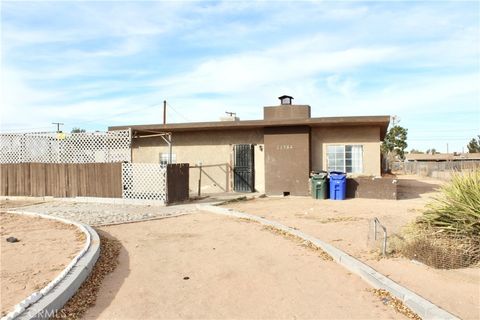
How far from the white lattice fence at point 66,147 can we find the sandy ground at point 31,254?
472cm

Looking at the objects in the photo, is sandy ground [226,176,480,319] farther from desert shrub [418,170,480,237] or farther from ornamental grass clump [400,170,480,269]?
desert shrub [418,170,480,237]

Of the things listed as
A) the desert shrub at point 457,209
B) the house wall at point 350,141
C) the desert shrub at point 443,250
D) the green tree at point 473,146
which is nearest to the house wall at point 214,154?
the house wall at point 350,141

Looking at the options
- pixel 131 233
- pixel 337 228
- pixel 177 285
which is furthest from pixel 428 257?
pixel 131 233

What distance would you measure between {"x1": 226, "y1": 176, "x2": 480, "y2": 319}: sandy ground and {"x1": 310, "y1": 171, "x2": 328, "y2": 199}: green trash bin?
15.5 inches

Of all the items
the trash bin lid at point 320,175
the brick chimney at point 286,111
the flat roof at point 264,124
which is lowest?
the trash bin lid at point 320,175

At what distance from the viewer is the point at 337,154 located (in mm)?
16609

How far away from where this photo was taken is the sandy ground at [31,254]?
4879 mm

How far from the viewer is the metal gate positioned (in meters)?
17.6

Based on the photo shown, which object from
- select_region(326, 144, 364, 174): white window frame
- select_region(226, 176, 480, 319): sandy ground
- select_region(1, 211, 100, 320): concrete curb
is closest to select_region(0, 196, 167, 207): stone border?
select_region(226, 176, 480, 319): sandy ground

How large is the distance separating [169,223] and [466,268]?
650 centimetres

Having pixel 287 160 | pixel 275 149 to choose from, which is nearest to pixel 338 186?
pixel 287 160

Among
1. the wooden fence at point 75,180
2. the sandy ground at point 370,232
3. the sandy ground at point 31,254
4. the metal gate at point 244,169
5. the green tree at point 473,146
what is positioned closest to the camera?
the sandy ground at point 370,232

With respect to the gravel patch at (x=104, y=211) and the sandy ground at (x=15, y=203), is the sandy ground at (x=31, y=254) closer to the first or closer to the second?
the gravel patch at (x=104, y=211)

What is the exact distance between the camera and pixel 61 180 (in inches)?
585
